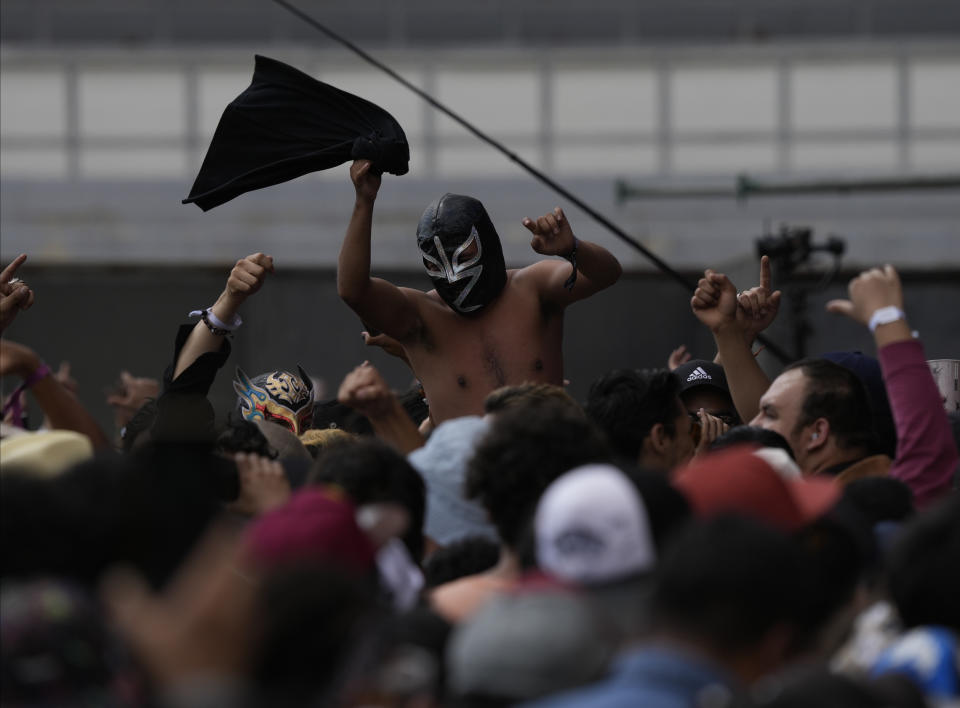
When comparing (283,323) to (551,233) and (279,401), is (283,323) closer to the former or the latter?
(279,401)

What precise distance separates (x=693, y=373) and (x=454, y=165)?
11.1 m

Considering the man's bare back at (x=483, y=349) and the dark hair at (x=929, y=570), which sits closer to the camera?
the dark hair at (x=929, y=570)

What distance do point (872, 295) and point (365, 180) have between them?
172cm

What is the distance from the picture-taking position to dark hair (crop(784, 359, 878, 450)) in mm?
4035

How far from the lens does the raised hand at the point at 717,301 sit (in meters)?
4.65

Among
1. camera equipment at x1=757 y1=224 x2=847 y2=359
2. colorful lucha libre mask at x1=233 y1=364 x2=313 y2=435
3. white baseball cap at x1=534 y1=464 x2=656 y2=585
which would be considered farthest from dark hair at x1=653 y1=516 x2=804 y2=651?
camera equipment at x1=757 y1=224 x2=847 y2=359

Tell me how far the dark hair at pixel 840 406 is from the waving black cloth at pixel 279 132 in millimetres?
1546

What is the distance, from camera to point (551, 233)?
14.5 ft

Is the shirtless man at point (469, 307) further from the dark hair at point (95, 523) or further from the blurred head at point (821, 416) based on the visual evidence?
the dark hair at point (95, 523)

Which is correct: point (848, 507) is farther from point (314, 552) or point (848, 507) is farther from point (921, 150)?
point (921, 150)

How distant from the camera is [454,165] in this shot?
16203mm

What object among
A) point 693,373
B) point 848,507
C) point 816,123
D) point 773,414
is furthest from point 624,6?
point 848,507

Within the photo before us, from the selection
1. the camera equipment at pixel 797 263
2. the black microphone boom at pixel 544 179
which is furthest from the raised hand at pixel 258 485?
the camera equipment at pixel 797 263

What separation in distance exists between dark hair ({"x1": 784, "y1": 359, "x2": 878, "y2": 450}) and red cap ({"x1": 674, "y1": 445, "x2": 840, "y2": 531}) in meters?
1.34
